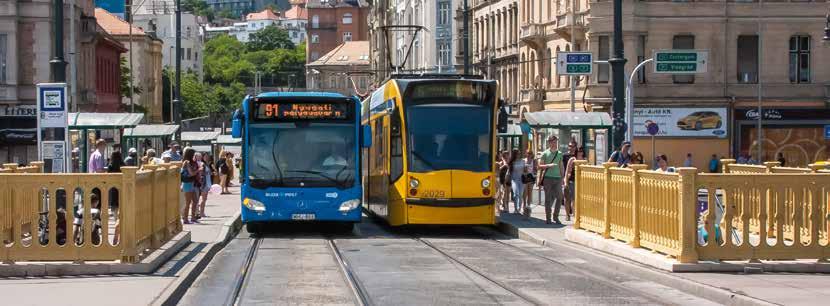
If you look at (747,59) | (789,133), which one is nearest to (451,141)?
(747,59)

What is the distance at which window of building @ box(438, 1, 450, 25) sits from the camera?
311 ft

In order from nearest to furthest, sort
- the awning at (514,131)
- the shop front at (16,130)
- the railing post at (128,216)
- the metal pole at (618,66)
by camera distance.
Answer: the railing post at (128,216) → the metal pole at (618,66) → the awning at (514,131) → the shop front at (16,130)

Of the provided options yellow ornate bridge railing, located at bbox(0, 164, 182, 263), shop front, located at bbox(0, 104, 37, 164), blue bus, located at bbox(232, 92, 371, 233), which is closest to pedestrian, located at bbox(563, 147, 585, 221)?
blue bus, located at bbox(232, 92, 371, 233)

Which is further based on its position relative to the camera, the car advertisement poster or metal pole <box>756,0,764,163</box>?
the car advertisement poster

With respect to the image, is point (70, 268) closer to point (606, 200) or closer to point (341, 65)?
point (606, 200)

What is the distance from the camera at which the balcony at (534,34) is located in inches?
2621

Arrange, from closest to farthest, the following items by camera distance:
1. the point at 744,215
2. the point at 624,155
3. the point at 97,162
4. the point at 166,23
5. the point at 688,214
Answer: the point at 688,214 → the point at 744,215 → the point at 624,155 → the point at 97,162 → the point at 166,23

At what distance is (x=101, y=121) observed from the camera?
4125 cm

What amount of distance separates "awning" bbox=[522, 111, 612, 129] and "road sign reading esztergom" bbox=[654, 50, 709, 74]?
36.5 ft

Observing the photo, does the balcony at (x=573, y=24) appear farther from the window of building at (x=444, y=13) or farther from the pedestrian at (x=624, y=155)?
the pedestrian at (x=624, y=155)

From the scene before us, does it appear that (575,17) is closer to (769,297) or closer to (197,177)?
(197,177)

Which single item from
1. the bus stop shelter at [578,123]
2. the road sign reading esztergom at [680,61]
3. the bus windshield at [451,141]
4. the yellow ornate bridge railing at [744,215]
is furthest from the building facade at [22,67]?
the yellow ornate bridge railing at [744,215]

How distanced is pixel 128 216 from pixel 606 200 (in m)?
7.59

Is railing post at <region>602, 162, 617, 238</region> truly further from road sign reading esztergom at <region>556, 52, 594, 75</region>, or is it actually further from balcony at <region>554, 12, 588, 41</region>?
balcony at <region>554, 12, 588, 41</region>
